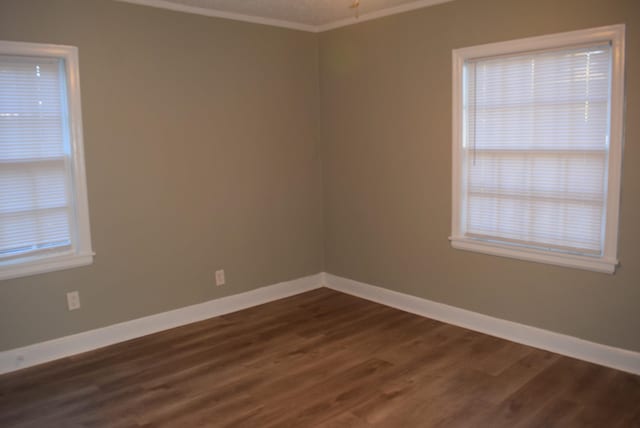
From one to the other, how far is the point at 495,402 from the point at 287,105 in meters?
3.03

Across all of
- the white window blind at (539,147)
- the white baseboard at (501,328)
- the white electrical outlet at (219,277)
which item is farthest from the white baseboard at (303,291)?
the white window blind at (539,147)

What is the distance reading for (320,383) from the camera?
3291 millimetres

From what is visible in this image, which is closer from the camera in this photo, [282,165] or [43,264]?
[43,264]

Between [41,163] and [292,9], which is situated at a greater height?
[292,9]

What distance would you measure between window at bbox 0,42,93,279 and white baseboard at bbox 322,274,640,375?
7.76ft

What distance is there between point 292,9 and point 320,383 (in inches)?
112

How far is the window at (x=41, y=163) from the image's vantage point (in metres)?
3.45

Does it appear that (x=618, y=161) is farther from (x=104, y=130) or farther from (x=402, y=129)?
(x=104, y=130)

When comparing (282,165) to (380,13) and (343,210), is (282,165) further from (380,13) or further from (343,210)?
(380,13)

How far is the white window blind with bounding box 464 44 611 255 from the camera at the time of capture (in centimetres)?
335

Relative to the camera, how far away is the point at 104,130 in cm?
379

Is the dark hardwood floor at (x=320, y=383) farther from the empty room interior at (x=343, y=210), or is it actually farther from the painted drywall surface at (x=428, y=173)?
the painted drywall surface at (x=428, y=173)

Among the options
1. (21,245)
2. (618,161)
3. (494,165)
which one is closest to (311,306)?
(494,165)

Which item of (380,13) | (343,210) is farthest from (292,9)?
(343,210)
